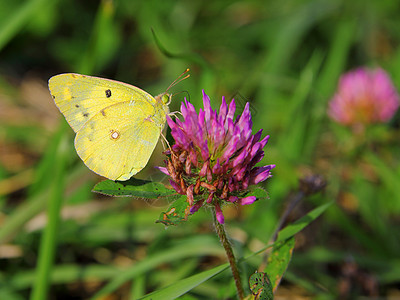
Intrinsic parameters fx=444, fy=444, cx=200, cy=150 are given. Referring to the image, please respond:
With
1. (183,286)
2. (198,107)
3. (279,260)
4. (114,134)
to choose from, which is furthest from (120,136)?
(198,107)

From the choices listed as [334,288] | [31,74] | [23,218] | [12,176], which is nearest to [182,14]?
[31,74]

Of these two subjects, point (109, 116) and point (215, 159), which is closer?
point (215, 159)

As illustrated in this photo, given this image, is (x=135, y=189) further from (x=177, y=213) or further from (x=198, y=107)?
(x=198, y=107)

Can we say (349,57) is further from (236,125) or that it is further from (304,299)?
(236,125)

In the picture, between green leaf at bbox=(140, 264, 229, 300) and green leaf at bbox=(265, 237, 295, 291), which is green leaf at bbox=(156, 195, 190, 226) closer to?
green leaf at bbox=(140, 264, 229, 300)

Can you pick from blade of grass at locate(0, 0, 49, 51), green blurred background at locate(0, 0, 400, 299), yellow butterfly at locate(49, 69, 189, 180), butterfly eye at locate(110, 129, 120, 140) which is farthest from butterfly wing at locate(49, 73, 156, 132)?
blade of grass at locate(0, 0, 49, 51)

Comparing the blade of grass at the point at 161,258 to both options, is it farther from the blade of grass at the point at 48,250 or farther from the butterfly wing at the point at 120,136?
the butterfly wing at the point at 120,136

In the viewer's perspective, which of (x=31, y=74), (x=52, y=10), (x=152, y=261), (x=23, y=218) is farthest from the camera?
(x=31, y=74)
